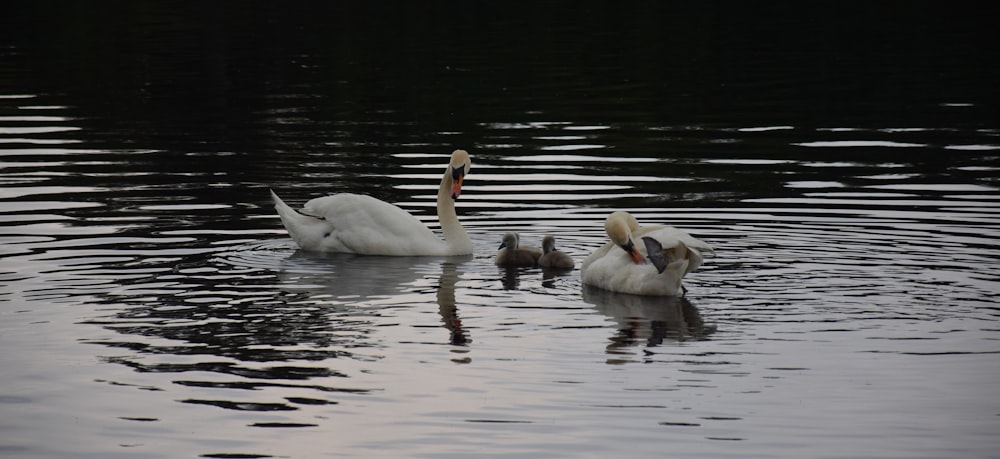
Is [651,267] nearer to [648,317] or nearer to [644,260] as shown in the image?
[644,260]

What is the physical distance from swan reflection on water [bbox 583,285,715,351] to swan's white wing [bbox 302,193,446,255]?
2401mm

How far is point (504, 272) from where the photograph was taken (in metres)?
15.3

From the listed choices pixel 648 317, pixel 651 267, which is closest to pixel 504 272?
pixel 651 267

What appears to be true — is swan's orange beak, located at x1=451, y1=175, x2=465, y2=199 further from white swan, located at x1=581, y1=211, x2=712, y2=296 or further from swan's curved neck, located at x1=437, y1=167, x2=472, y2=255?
white swan, located at x1=581, y1=211, x2=712, y2=296

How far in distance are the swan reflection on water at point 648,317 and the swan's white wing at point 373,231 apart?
240 centimetres

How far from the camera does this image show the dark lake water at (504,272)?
1012cm

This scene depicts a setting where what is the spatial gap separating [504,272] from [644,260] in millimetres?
1713

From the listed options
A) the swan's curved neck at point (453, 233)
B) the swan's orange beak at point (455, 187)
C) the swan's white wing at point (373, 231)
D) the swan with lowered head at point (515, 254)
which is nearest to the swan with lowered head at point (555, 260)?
the swan with lowered head at point (515, 254)

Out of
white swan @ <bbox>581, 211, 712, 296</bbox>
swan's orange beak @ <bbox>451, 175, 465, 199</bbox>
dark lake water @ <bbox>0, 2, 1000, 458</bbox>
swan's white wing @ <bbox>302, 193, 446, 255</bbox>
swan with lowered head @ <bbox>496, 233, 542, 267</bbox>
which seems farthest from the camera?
swan's orange beak @ <bbox>451, 175, 465, 199</bbox>

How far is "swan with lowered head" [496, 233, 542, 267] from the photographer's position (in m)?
15.3

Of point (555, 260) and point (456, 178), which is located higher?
point (456, 178)

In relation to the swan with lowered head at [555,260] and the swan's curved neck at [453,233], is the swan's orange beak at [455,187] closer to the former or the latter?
the swan's curved neck at [453,233]

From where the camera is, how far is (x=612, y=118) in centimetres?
2861

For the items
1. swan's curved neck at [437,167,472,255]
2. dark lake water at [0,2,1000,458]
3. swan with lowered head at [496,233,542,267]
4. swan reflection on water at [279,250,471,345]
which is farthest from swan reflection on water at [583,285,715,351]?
swan's curved neck at [437,167,472,255]
